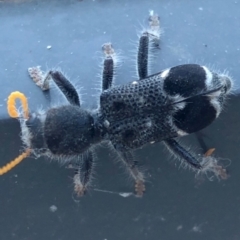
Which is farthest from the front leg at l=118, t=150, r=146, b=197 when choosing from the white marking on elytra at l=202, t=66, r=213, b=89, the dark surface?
the white marking on elytra at l=202, t=66, r=213, b=89

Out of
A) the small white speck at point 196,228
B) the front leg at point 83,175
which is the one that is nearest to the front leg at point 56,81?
the front leg at point 83,175

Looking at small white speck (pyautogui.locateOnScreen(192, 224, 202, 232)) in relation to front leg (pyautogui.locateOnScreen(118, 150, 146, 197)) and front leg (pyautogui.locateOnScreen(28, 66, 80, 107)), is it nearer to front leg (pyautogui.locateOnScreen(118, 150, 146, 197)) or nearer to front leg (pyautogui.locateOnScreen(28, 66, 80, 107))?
front leg (pyautogui.locateOnScreen(118, 150, 146, 197))

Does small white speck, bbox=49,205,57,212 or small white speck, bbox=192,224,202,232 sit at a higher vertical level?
small white speck, bbox=49,205,57,212

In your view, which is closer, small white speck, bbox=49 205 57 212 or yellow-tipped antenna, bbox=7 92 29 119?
yellow-tipped antenna, bbox=7 92 29 119

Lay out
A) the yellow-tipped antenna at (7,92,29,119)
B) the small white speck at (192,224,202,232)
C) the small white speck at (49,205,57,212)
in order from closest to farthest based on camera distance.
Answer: the yellow-tipped antenna at (7,92,29,119) → the small white speck at (49,205,57,212) → the small white speck at (192,224,202,232)

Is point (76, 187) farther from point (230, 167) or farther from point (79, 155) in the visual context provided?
point (230, 167)

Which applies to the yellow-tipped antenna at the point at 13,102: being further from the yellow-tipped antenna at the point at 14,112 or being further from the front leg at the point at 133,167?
the front leg at the point at 133,167

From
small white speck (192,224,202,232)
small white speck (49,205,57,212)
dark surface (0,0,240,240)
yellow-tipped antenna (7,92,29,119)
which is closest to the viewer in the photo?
yellow-tipped antenna (7,92,29,119)
